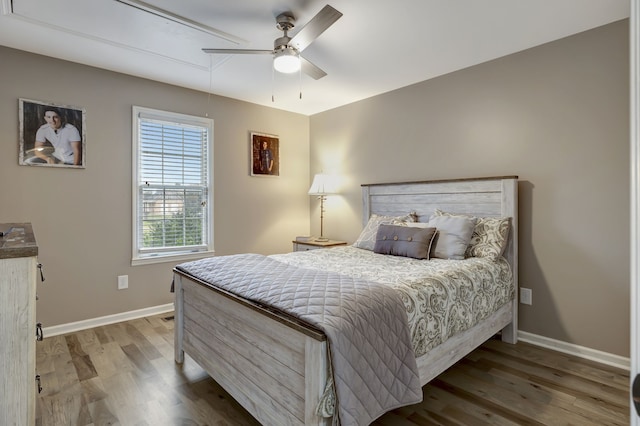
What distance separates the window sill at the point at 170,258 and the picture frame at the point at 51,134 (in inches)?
40.8

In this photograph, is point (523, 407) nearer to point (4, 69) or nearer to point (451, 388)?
point (451, 388)

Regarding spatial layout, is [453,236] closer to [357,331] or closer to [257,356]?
[357,331]

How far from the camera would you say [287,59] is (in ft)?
7.85

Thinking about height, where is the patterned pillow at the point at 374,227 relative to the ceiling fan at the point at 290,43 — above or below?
below

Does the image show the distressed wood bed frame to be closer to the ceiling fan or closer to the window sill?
the window sill

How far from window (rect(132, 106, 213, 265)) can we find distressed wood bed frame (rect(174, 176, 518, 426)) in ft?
4.29

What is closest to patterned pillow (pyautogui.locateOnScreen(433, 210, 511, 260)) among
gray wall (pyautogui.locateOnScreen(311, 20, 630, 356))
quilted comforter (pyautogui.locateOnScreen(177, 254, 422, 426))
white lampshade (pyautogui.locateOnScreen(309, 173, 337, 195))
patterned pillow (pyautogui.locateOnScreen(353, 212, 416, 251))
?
gray wall (pyautogui.locateOnScreen(311, 20, 630, 356))

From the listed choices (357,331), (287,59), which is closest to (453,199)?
(287,59)

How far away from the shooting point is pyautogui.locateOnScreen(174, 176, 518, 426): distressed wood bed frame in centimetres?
146

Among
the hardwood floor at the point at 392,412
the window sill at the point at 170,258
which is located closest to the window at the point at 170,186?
the window sill at the point at 170,258

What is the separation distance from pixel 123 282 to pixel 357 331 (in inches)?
114

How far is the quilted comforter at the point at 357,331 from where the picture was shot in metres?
1.35

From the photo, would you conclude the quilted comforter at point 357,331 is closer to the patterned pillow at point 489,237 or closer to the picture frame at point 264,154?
the patterned pillow at point 489,237

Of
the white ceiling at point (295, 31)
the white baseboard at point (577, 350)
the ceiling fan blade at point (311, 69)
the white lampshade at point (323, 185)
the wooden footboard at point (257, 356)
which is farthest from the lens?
the white lampshade at point (323, 185)
